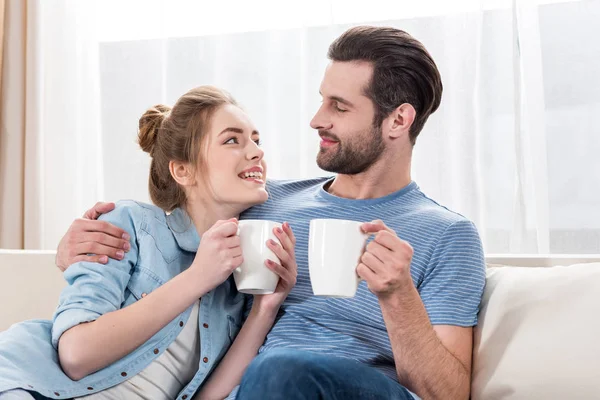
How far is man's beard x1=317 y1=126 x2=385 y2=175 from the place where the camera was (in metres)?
1.66

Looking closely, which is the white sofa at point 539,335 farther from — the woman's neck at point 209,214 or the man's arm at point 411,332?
the woman's neck at point 209,214

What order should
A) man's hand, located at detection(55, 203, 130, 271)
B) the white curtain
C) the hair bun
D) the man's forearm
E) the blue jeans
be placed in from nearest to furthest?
the blue jeans < the man's forearm < man's hand, located at detection(55, 203, 130, 271) < the hair bun < the white curtain

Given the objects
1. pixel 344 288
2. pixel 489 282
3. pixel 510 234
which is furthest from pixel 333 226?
pixel 510 234

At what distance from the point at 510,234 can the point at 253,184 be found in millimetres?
1266

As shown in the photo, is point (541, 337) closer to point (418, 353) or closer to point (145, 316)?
point (418, 353)

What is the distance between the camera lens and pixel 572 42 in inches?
96.3

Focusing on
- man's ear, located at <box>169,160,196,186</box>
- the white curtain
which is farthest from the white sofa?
the white curtain

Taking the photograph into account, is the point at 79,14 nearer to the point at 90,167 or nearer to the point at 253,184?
the point at 90,167

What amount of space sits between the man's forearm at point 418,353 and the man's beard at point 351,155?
0.48m

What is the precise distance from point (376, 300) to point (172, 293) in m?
0.41

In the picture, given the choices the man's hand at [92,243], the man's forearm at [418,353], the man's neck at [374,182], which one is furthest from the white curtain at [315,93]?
the man's hand at [92,243]

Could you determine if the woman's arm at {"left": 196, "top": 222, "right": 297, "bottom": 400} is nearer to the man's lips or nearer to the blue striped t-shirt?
the blue striped t-shirt

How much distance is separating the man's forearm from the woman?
0.21 m

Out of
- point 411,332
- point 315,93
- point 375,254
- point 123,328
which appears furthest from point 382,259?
point 315,93
